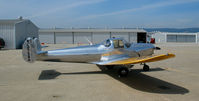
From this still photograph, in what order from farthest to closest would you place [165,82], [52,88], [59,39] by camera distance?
[59,39] → [165,82] → [52,88]

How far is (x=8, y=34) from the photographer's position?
22.8 m

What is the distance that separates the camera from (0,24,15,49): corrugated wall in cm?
2259

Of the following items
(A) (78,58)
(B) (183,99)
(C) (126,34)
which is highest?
(C) (126,34)

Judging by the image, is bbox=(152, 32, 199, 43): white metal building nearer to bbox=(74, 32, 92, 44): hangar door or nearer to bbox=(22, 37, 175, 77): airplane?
bbox=(74, 32, 92, 44): hangar door

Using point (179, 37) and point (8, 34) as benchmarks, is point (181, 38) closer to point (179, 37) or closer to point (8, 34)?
point (179, 37)

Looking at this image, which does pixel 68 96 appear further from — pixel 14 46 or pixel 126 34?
pixel 126 34

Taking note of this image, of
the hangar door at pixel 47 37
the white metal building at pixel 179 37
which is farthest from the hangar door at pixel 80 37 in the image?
the white metal building at pixel 179 37

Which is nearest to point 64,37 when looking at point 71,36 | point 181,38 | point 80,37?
point 71,36

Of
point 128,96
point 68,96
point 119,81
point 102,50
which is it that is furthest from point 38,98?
point 102,50

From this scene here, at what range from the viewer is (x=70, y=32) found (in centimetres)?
4600

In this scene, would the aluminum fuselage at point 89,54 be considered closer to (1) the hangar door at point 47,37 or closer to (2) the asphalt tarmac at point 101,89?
(2) the asphalt tarmac at point 101,89

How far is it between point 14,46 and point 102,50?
65.3 feet

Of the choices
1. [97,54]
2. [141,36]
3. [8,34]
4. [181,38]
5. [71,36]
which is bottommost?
[97,54]

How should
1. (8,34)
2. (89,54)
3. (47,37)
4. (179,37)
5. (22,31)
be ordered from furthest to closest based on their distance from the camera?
(179,37) < (47,37) < (22,31) < (8,34) < (89,54)
